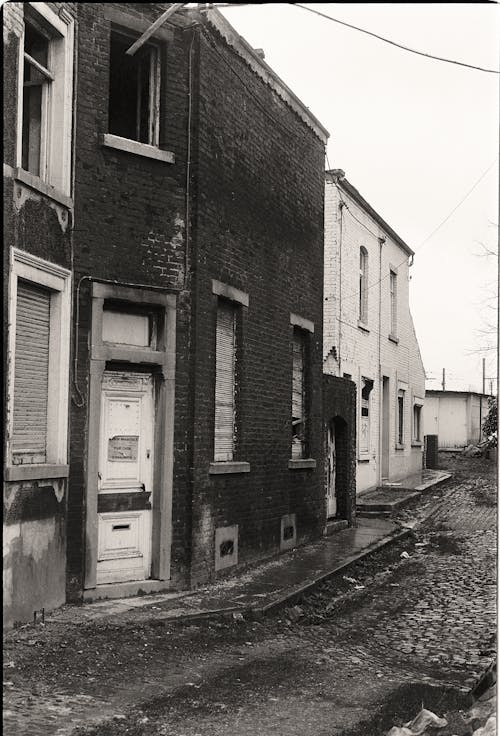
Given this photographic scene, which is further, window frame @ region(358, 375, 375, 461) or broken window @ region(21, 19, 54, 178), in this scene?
window frame @ region(358, 375, 375, 461)

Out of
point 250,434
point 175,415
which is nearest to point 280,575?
point 250,434

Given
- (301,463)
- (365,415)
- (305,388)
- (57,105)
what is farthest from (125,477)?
(365,415)

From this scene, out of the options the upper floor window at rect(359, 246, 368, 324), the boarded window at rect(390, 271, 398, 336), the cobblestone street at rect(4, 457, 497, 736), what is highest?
the upper floor window at rect(359, 246, 368, 324)

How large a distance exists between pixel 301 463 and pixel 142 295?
14.4 feet

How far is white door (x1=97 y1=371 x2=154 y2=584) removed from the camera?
27.4ft

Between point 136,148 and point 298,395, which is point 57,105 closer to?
point 136,148

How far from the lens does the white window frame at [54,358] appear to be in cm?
676

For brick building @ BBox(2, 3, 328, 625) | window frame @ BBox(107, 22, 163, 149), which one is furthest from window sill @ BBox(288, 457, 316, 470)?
window frame @ BBox(107, 22, 163, 149)

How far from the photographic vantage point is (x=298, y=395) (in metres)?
12.2

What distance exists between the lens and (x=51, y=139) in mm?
7301

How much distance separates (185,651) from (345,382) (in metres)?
8.11

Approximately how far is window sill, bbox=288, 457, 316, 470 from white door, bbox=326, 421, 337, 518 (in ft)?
5.71

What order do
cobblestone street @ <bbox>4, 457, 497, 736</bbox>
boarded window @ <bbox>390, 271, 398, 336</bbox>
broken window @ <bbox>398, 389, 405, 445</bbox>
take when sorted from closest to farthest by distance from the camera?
cobblestone street @ <bbox>4, 457, 497, 736</bbox>
boarded window @ <bbox>390, 271, 398, 336</bbox>
broken window @ <bbox>398, 389, 405, 445</bbox>

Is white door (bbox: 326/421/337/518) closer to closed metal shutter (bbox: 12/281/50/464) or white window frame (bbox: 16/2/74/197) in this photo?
closed metal shutter (bbox: 12/281/50/464)
